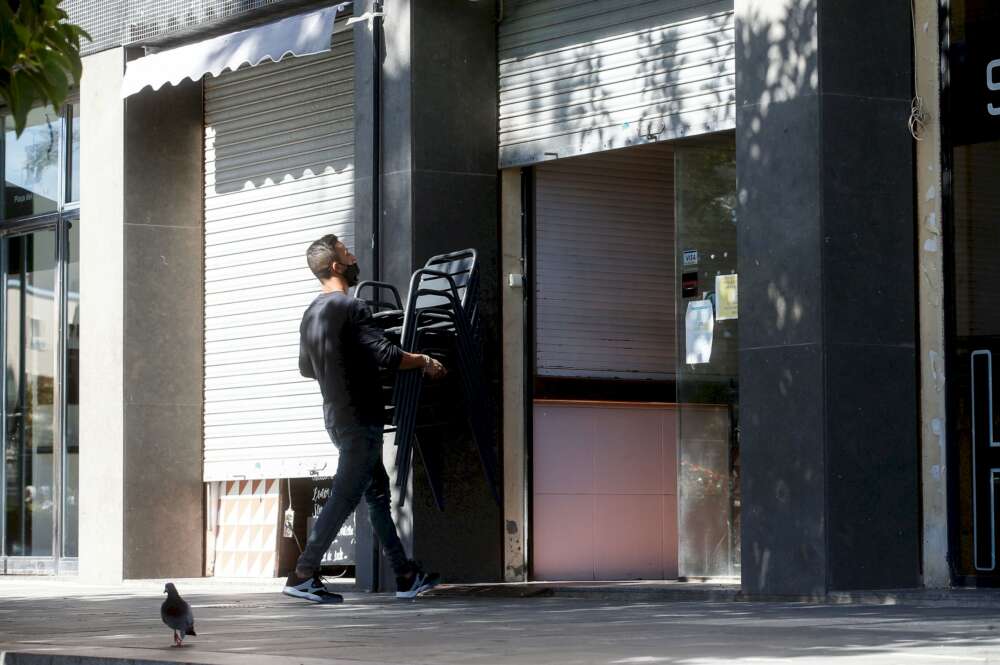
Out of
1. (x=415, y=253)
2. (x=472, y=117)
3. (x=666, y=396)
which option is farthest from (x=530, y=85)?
(x=666, y=396)

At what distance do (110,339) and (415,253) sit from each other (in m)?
4.01

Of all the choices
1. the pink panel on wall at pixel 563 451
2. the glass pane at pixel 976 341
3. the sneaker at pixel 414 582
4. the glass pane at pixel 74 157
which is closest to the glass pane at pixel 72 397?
the glass pane at pixel 74 157

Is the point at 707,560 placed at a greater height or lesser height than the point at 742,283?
lesser

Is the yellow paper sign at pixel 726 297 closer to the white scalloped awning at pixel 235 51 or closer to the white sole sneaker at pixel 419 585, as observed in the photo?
the white sole sneaker at pixel 419 585

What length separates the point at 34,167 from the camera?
53.8 ft

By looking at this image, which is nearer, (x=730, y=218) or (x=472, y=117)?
(x=730, y=218)

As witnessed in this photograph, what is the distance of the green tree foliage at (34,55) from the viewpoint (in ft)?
16.5

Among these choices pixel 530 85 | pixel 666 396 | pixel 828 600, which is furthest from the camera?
pixel 666 396

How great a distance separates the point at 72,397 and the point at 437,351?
607cm

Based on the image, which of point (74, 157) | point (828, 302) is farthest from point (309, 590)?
point (74, 157)

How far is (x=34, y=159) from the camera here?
1638 cm

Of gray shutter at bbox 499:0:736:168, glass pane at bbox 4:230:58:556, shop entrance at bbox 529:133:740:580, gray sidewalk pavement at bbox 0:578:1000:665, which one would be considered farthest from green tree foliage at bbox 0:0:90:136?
glass pane at bbox 4:230:58:556

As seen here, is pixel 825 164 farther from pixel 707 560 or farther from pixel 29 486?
pixel 29 486

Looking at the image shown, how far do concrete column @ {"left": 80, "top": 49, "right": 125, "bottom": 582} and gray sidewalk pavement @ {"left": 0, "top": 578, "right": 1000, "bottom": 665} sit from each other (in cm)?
374
